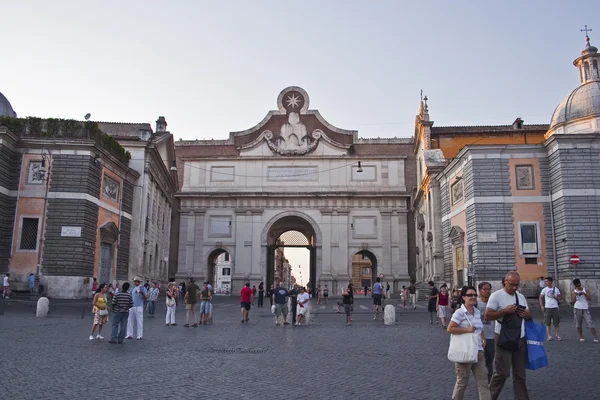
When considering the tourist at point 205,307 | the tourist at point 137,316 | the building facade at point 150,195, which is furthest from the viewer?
the building facade at point 150,195

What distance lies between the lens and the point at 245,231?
47125mm

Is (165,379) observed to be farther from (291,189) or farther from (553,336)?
(291,189)

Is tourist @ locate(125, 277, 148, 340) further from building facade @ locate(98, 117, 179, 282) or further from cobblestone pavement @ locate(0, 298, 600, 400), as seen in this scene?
building facade @ locate(98, 117, 179, 282)

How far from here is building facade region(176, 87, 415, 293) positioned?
46406mm

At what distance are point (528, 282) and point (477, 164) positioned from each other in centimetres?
596

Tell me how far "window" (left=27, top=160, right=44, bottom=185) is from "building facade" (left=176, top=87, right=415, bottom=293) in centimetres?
2069

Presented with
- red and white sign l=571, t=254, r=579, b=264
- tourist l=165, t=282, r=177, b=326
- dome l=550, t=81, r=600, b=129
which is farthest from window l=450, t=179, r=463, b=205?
tourist l=165, t=282, r=177, b=326

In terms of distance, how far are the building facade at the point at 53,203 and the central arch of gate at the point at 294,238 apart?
779 inches

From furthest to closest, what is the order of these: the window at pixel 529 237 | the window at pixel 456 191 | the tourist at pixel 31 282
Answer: the window at pixel 456 191
the window at pixel 529 237
the tourist at pixel 31 282

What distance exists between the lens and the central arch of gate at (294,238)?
46469 millimetres

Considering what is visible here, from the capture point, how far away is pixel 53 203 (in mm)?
26688

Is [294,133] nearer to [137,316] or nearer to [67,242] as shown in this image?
[67,242]

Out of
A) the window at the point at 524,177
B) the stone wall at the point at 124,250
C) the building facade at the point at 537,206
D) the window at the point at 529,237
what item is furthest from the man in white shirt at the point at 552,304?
the stone wall at the point at 124,250

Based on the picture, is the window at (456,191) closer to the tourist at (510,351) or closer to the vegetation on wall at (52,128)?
the vegetation on wall at (52,128)
